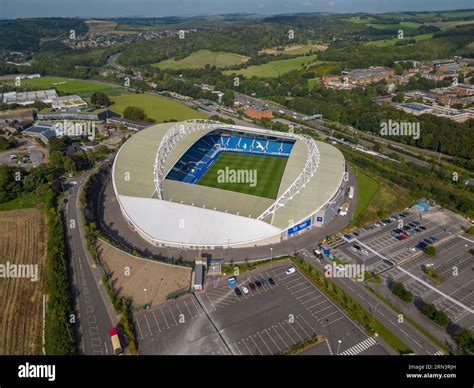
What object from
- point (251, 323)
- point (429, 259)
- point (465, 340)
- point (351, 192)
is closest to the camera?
point (465, 340)

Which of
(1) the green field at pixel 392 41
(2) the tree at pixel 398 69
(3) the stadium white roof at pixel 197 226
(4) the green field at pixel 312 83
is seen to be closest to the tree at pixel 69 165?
(3) the stadium white roof at pixel 197 226

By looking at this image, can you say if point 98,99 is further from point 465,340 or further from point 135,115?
point 465,340

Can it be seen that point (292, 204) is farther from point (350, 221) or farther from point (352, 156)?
point (352, 156)

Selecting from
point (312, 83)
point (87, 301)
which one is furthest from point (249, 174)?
point (312, 83)

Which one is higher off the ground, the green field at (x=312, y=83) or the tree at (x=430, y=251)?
the green field at (x=312, y=83)

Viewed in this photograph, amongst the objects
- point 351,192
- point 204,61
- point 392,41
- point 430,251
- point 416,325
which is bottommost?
point 416,325

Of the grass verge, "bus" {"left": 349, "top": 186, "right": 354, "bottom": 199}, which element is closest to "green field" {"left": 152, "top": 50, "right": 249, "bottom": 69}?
"bus" {"left": 349, "top": 186, "right": 354, "bottom": 199}

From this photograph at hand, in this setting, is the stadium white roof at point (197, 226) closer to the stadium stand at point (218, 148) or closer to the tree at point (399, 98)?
the stadium stand at point (218, 148)
